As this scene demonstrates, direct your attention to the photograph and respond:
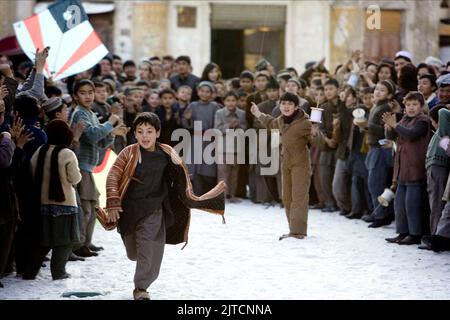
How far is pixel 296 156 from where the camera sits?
10.3m

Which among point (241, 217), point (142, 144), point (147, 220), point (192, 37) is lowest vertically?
point (241, 217)

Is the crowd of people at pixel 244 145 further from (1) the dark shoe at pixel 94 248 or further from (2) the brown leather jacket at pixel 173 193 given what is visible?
(2) the brown leather jacket at pixel 173 193

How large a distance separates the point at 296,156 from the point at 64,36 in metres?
3.33

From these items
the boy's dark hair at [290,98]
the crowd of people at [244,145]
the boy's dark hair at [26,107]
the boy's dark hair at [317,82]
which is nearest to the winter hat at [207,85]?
the crowd of people at [244,145]

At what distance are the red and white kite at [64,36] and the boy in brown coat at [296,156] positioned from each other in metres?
2.47

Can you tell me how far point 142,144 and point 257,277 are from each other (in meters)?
1.75

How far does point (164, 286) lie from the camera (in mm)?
7504

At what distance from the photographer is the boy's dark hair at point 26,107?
7953 millimetres

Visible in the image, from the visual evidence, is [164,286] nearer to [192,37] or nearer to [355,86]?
[355,86]

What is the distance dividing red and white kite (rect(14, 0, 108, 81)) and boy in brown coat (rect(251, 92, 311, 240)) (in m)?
2.47

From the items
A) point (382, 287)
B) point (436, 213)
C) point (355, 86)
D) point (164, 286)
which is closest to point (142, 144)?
point (164, 286)

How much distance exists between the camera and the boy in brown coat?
33.6ft

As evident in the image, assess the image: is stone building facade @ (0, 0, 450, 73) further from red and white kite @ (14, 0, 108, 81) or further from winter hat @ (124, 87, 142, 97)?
red and white kite @ (14, 0, 108, 81)

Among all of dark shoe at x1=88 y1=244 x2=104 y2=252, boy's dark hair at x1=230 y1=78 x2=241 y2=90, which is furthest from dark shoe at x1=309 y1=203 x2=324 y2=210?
dark shoe at x1=88 y1=244 x2=104 y2=252
